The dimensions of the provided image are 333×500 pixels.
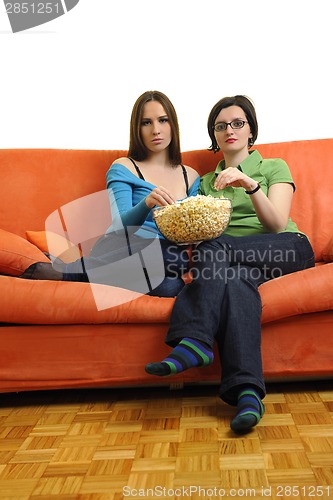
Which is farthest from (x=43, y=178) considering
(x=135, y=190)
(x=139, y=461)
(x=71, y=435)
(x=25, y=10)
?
(x=139, y=461)

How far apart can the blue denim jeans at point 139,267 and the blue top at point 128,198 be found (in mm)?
97

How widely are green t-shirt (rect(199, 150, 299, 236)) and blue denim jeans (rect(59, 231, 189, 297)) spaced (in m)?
0.27

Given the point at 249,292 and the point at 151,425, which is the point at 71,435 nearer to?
the point at 151,425

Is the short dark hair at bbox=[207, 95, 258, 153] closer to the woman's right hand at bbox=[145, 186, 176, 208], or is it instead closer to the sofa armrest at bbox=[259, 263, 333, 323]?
the woman's right hand at bbox=[145, 186, 176, 208]

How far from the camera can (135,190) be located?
8.16 feet

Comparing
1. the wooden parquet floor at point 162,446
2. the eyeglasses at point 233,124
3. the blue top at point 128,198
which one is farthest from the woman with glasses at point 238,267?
the blue top at point 128,198

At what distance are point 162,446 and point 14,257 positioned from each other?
3.07 feet

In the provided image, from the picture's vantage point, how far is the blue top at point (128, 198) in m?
2.32

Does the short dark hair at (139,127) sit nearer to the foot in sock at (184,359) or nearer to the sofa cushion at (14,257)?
the sofa cushion at (14,257)

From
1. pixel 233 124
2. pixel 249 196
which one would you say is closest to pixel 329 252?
pixel 249 196

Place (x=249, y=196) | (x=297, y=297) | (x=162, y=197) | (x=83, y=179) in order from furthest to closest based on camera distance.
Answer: (x=83, y=179) → (x=249, y=196) → (x=162, y=197) → (x=297, y=297)

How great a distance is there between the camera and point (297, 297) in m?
1.98

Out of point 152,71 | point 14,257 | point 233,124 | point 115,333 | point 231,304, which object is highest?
point 152,71

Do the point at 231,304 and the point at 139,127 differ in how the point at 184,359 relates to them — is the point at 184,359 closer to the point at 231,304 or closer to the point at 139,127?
the point at 231,304
